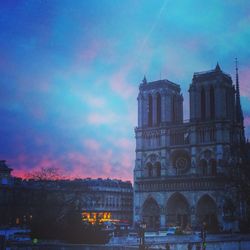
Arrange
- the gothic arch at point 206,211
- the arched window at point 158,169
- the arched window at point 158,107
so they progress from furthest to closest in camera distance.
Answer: the arched window at point 158,107 → the arched window at point 158,169 → the gothic arch at point 206,211

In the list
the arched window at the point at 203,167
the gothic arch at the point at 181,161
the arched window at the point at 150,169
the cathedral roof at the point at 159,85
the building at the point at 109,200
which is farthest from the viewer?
the building at the point at 109,200

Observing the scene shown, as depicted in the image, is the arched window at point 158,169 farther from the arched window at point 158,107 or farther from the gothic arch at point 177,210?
the arched window at point 158,107

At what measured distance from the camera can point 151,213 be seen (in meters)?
98.9

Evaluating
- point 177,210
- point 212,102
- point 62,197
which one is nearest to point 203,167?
point 177,210

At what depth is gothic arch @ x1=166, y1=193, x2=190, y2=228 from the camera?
311ft

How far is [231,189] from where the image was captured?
85.2m

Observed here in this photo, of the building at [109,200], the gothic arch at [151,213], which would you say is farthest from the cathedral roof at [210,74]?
the building at [109,200]

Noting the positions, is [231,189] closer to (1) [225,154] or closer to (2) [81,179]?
(1) [225,154]

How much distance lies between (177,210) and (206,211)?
260 inches

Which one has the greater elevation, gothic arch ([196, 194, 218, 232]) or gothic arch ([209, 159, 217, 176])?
gothic arch ([209, 159, 217, 176])

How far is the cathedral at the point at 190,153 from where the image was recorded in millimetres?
89750

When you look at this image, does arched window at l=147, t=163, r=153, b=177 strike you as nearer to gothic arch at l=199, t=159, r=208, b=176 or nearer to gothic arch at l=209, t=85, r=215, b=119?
gothic arch at l=199, t=159, r=208, b=176

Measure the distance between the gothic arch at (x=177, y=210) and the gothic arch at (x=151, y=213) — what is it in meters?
2.39

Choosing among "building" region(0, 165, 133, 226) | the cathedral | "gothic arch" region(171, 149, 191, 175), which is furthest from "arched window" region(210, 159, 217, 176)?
"building" region(0, 165, 133, 226)
